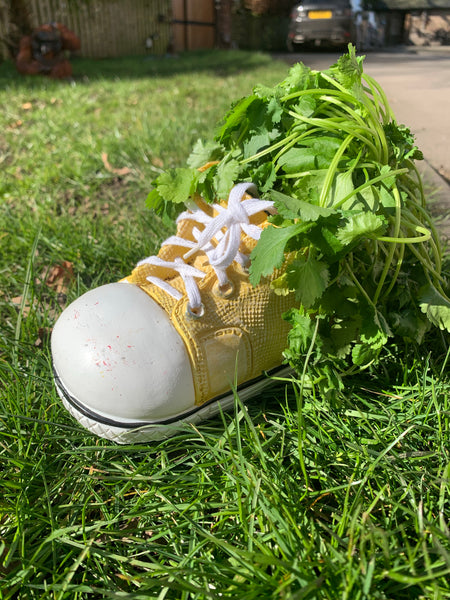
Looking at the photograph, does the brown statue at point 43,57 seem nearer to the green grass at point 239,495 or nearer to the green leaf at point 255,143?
the green grass at point 239,495

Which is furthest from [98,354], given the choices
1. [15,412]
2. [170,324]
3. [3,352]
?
[3,352]

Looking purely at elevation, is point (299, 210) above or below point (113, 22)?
below

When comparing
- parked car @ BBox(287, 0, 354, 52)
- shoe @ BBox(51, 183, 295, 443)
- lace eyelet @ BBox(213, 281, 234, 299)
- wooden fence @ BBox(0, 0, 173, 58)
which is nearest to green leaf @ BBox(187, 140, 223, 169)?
shoe @ BBox(51, 183, 295, 443)

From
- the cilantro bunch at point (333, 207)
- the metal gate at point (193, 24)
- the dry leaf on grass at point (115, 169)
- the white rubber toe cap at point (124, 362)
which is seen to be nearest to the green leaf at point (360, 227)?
the cilantro bunch at point (333, 207)

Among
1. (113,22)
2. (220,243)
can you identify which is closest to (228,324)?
(220,243)

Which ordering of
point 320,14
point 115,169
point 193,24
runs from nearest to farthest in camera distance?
point 115,169 < point 320,14 < point 193,24

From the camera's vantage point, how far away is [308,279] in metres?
1.05

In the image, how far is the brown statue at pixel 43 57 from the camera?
7492 mm

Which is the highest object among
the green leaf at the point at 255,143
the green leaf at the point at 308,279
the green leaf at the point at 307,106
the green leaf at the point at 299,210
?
the green leaf at the point at 307,106

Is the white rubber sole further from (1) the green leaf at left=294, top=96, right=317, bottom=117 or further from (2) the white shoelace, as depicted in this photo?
(1) the green leaf at left=294, top=96, right=317, bottom=117

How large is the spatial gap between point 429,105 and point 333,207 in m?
2.77

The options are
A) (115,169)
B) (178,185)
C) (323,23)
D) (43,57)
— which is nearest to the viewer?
(178,185)

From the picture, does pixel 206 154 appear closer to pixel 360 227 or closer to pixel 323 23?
pixel 360 227

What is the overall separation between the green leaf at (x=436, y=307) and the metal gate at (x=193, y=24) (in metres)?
16.5
